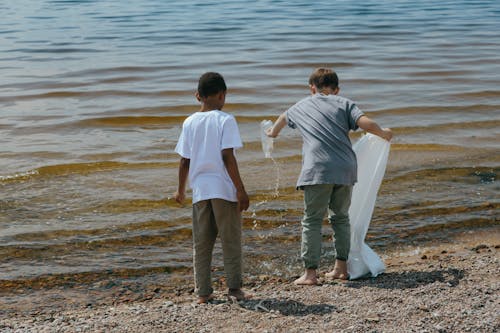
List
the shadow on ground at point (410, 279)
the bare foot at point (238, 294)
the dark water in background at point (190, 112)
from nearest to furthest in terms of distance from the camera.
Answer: the bare foot at point (238, 294)
the shadow on ground at point (410, 279)
the dark water in background at point (190, 112)

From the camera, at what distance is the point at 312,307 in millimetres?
5195

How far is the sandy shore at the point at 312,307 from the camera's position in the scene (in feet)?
16.0

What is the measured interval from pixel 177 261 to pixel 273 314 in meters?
1.80

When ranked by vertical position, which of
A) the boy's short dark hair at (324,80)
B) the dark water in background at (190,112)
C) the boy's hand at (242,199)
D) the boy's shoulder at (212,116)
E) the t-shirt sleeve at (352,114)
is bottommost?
the dark water in background at (190,112)

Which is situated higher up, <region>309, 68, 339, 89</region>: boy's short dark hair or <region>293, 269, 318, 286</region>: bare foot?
<region>309, 68, 339, 89</region>: boy's short dark hair

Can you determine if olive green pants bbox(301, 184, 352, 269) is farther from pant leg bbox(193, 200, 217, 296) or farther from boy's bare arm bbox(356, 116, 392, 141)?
pant leg bbox(193, 200, 217, 296)

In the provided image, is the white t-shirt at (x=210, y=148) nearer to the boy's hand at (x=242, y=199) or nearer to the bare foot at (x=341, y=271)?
the boy's hand at (x=242, y=199)

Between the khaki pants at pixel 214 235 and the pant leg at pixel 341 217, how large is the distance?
2.49 ft

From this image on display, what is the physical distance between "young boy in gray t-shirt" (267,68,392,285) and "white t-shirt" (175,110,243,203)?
2.17 ft

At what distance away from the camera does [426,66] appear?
57.8ft

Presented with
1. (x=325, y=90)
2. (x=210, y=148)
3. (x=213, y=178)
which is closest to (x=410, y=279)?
(x=325, y=90)

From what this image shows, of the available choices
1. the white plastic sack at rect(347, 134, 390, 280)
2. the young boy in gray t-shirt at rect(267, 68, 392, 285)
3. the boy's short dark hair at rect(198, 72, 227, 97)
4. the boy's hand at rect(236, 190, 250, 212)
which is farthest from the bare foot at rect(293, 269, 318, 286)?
the boy's short dark hair at rect(198, 72, 227, 97)

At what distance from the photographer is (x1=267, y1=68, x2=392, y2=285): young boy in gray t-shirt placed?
222 inches

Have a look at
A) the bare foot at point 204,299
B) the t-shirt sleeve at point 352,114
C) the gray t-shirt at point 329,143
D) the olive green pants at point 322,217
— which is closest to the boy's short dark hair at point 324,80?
the gray t-shirt at point 329,143
